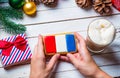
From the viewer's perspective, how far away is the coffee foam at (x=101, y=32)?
1039mm

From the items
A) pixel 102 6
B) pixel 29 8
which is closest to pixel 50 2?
pixel 29 8

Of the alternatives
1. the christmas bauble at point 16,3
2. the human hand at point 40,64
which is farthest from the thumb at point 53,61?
the christmas bauble at point 16,3

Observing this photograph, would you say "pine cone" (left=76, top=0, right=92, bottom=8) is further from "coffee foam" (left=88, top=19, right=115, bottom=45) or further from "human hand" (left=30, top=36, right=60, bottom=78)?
"human hand" (left=30, top=36, right=60, bottom=78)

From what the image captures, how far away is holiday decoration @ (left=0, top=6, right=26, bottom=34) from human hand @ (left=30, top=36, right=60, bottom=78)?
0.08 meters

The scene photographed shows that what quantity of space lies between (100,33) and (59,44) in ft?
0.48

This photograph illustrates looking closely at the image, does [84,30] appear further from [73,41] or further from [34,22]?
[34,22]

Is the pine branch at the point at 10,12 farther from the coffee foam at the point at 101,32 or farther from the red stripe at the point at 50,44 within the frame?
the coffee foam at the point at 101,32

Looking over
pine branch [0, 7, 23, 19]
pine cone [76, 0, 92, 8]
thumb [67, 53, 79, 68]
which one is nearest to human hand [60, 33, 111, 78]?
thumb [67, 53, 79, 68]

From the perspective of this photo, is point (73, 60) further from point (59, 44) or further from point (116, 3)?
point (116, 3)

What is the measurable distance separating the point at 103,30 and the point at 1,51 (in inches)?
14.3

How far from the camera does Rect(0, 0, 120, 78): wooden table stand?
43.2 inches

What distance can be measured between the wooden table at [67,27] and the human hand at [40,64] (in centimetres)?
3

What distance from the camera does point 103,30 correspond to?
1048 mm

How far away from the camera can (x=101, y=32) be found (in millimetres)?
1046
